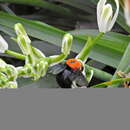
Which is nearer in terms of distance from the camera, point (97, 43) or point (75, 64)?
point (75, 64)

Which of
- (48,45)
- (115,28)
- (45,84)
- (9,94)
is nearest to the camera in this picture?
(9,94)

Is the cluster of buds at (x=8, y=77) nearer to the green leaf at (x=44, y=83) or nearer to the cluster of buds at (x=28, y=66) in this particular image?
the cluster of buds at (x=28, y=66)

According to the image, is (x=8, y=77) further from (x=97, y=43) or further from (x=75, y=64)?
(x=97, y=43)

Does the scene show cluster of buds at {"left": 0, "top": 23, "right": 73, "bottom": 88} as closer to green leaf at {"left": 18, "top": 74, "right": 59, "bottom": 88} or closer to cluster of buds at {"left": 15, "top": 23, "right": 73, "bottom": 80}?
cluster of buds at {"left": 15, "top": 23, "right": 73, "bottom": 80}

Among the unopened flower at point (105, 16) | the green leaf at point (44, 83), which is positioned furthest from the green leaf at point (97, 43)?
the unopened flower at point (105, 16)

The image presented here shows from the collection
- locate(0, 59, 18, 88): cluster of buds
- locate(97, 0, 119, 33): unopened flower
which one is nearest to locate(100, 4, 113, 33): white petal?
locate(97, 0, 119, 33): unopened flower

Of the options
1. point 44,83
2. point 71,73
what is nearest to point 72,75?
point 71,73

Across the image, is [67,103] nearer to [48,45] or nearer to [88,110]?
[88,110]

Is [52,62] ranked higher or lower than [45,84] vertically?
higher

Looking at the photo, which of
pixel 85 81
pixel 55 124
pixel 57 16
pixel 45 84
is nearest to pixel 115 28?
pixel 57 16
